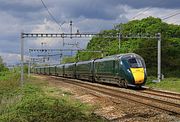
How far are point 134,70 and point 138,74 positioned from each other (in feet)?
1.53

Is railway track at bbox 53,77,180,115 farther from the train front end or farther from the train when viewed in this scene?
the train

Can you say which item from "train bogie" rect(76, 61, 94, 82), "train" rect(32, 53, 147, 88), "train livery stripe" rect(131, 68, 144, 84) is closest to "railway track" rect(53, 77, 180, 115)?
"train livery stripe" rect(131, 68, 144, 84)

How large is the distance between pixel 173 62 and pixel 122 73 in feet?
85.9

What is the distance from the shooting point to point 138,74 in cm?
3444

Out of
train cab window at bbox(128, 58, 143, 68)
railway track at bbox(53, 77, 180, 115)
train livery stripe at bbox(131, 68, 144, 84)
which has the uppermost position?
train cab window at bbox(128, 58, 143, 68)

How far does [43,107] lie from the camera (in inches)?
684

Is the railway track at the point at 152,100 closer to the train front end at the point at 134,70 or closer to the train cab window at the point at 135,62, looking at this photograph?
the train front end at the point at 134,70

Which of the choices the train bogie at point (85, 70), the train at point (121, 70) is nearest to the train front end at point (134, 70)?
the train at point (121, 70)

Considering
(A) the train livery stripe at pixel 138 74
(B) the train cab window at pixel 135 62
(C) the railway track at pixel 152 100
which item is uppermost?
(B) the train cab window at pixel 135 62

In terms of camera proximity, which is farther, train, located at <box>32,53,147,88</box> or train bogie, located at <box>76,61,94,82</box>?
train bogie, located at <box>76,61,94,82</box>

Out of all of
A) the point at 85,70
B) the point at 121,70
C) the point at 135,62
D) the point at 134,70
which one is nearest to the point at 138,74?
the point at 134,70

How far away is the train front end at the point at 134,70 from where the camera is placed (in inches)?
1349

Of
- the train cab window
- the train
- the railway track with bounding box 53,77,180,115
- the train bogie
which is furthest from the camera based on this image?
the train bogie

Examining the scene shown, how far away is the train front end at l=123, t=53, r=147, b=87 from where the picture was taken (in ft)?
112
